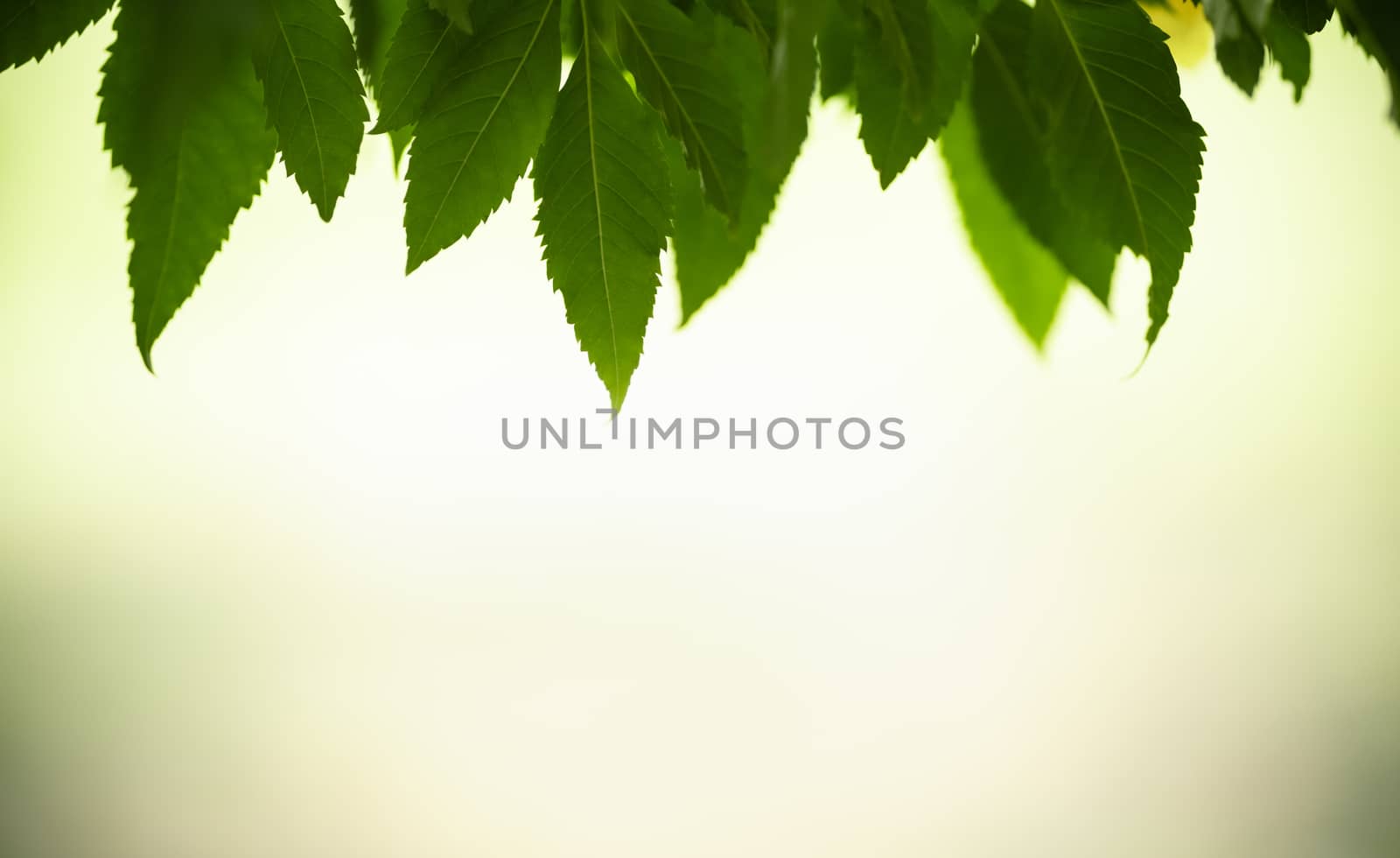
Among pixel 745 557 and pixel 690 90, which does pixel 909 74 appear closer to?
pixel 690 90

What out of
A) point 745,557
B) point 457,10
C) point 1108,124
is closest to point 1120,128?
point 1108,124

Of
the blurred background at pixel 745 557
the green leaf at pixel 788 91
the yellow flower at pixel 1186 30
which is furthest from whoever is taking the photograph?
the blurred background at pixel 745 557

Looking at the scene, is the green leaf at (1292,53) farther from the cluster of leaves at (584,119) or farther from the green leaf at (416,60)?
the green leaf at (416,60)

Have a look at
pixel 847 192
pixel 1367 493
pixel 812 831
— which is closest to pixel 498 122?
pixel 847 192

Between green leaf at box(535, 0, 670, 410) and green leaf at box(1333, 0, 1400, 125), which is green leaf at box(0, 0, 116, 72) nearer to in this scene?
green leaf at box(535, 0, 670, 410)

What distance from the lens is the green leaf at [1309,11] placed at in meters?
0.16

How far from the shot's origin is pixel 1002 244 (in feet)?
0.62

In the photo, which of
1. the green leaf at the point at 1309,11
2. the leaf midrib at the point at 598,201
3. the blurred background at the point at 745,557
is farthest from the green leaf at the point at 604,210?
the blurred background at the point at 745,557

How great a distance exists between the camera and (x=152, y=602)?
1780mm

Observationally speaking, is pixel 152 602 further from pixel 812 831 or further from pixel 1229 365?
pixel 1229 365

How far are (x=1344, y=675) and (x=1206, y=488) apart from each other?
43 centimetres

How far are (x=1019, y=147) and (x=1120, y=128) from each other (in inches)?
1.5

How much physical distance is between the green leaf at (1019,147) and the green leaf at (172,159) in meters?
0.13

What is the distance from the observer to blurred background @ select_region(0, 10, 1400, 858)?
1.75m
